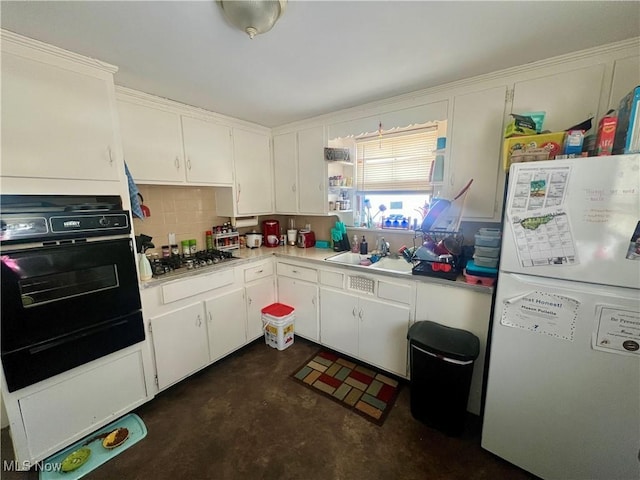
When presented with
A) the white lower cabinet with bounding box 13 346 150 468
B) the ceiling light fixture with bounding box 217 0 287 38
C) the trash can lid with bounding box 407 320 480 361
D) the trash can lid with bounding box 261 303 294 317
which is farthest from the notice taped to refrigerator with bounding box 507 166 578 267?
the white lower cabinet with bounding box 13 346 150 468

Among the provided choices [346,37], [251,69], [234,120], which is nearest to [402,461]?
[346,37]

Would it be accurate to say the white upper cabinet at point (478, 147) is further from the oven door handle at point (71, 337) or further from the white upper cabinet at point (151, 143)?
the oven door handle at point (71, 337)

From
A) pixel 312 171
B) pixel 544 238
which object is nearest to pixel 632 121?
pixel 544 238

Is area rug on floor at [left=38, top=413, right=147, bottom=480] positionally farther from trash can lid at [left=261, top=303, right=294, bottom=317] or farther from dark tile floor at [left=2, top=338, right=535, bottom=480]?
trash can lid at [left=261, top=303, right=294, bottom=317]

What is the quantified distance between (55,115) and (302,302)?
85.5 inches

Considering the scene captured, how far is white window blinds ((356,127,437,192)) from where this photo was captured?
7.64 feet

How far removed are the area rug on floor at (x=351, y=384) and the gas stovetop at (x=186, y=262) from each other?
3.98ft

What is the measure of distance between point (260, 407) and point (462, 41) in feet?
8.63

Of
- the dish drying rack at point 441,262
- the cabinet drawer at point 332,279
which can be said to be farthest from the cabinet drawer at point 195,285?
the dish drying rack at point 441,262

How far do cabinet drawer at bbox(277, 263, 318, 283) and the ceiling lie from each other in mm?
1542

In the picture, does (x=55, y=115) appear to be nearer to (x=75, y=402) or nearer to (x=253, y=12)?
(x=253, y=12)

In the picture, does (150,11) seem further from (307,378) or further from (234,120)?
(307,378)

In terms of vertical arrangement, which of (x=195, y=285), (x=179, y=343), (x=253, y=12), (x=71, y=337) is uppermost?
(x=253, y=12)

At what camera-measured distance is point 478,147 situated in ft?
6.04
